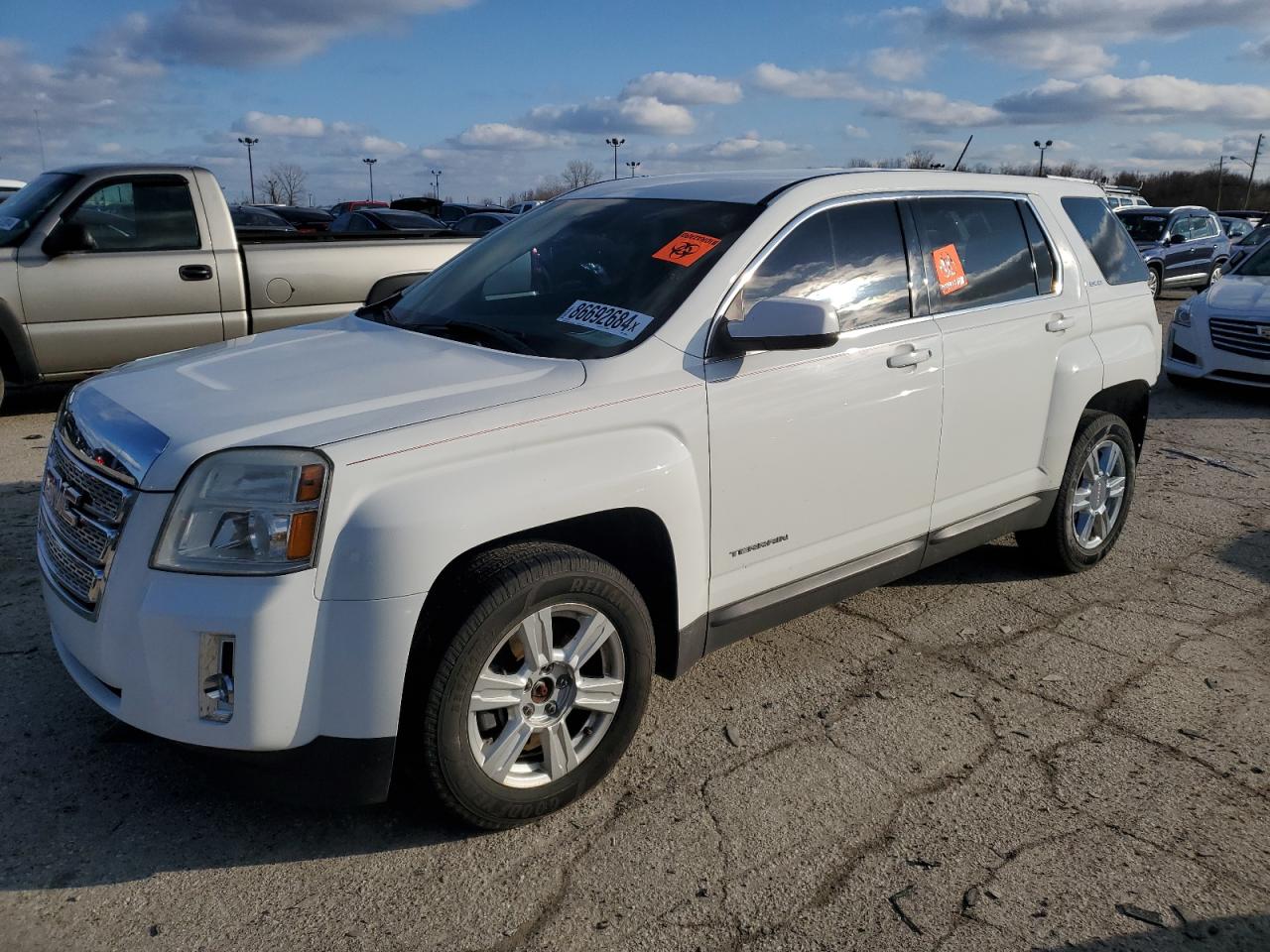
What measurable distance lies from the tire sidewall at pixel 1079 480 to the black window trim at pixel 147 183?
6327 mm

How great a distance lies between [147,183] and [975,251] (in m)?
6.26

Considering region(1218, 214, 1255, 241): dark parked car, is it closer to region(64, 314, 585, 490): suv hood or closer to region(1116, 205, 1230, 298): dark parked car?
region(1116, 205, 1230, 298): dark parked car

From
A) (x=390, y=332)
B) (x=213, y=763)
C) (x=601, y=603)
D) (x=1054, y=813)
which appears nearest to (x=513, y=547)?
(x=601, y=603)

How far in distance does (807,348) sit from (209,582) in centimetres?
186

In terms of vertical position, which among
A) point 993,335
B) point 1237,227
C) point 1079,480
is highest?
point 1237,227

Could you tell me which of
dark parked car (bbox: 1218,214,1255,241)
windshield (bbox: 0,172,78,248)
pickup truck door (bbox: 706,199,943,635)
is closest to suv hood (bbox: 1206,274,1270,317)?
pickup truck door (bbox: 706,199,943,635)

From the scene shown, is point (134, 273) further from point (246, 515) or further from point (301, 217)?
point (301, 217)

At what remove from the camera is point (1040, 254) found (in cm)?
456

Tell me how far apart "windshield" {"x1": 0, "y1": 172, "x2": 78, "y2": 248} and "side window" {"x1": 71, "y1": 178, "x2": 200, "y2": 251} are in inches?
8.2

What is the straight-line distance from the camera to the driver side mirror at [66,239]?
24.1 feet

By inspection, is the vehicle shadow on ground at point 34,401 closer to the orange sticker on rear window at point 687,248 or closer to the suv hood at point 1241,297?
the orange sticker on rear window at point 687,248

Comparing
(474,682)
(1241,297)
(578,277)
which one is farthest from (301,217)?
(474,682)

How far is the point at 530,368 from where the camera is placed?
3.05 metres

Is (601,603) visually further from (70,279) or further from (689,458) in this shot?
(70,279)
